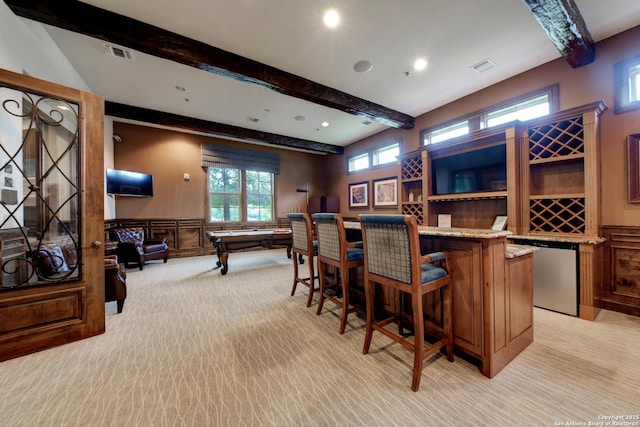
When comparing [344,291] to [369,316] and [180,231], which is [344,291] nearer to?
[369,316]

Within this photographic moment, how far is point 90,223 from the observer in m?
2.04

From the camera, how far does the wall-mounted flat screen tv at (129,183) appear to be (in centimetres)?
464

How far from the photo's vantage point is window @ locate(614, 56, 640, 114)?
2.45 meters

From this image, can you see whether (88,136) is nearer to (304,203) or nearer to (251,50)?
(251,50)

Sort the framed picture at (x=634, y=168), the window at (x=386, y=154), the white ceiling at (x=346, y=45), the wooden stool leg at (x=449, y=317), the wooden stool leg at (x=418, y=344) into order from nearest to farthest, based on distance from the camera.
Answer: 1. the wooden stool leg at (x=418, y=344)
2. the wooden stool leg at (x=449, y=317)
3. the white ceiling at (x=346, y=45)
4. the framed picture at (x=634, y=168)
5. the window at (x=386, y=154)

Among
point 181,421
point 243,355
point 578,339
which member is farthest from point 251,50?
point 578,339

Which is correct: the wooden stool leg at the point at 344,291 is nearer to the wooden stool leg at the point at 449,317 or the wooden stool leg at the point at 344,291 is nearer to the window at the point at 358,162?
the wooden stool leg at the point at 449,317

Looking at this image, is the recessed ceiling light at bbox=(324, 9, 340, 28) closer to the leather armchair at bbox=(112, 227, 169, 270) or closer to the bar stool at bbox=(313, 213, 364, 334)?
the bar stool at bbox=(313, 213, 364, 334)

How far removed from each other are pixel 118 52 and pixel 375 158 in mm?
5306

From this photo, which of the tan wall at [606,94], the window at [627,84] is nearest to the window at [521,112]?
the tan wall at [606,94]

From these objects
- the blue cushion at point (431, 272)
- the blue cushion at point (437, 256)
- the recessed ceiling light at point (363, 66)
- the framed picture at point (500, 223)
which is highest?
the recessed ceiling light at point (363, 66)

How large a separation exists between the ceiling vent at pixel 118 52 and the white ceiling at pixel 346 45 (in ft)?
0.25

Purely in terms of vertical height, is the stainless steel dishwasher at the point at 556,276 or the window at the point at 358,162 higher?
the window at the point at 358,162

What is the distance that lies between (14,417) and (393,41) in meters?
4.33
